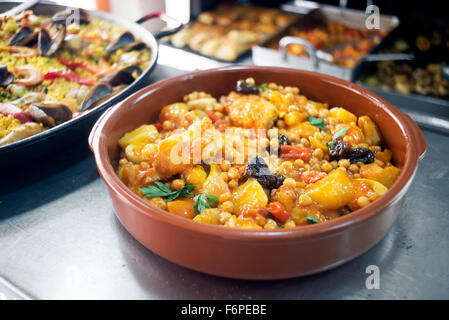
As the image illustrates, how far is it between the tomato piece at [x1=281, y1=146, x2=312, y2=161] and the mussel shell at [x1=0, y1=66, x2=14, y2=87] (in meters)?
1.57

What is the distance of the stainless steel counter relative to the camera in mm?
1422

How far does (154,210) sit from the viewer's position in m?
1.29

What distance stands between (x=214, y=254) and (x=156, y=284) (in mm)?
305

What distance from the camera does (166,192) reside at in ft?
5.16

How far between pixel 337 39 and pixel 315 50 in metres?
1.23

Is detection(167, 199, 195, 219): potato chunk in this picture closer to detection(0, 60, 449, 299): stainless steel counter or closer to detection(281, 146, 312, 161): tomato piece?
detection(0, 60, 449, 299): stainless steel counter

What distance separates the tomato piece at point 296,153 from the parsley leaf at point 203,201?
1.40ft

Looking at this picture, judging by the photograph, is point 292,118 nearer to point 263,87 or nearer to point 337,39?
point 263,87

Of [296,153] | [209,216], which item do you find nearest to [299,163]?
[296,153]

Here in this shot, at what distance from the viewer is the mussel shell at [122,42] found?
8.77ft

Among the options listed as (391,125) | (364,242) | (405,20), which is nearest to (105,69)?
(391,125)

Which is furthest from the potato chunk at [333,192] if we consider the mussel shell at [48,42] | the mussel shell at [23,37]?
the mussel shell at [23,37]

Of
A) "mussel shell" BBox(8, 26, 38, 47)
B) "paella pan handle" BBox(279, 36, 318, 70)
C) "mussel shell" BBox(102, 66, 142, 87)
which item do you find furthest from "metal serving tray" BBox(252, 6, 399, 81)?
"mussel shell" BBox(8, 26, 38, 47)

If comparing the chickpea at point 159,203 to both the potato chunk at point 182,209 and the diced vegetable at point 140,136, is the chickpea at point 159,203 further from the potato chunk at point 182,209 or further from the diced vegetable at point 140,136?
the diced vegetable at point 140,136
